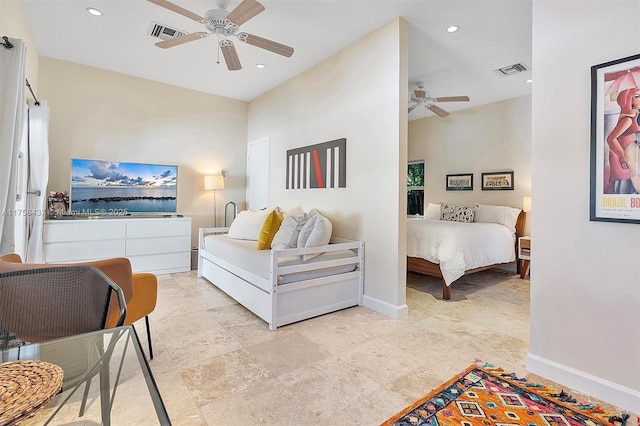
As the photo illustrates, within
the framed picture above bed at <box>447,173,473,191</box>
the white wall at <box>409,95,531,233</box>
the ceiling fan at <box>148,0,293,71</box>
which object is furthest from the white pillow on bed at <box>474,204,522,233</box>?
the ceiling fan at <box>148,0,293,71</box>

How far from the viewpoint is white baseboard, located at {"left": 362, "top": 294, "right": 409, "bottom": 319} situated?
9.73 feet

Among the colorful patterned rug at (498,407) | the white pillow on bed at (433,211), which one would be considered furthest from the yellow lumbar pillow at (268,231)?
the white pillow on bed at (433,211)

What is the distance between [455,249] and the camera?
354 centimetres

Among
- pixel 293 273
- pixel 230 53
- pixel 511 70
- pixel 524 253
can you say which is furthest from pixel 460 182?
pixel 230 53

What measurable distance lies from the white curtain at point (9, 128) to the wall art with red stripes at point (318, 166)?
8.84ft

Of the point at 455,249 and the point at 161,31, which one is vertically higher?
the point at 161,31

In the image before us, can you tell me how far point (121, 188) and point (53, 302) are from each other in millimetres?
3723

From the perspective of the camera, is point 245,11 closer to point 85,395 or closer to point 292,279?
point 292,279

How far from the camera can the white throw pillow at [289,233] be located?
3.18 meters

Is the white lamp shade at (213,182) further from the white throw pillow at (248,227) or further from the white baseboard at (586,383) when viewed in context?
the white baseboard at (586,383)

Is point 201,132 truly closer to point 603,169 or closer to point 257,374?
point 257,374

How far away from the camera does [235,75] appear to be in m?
4.49

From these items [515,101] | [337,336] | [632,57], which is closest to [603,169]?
[632,57]

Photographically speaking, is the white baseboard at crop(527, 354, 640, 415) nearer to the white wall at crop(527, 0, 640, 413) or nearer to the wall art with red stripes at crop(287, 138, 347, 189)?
the white wall at crop(527, 0, 640, 413)
